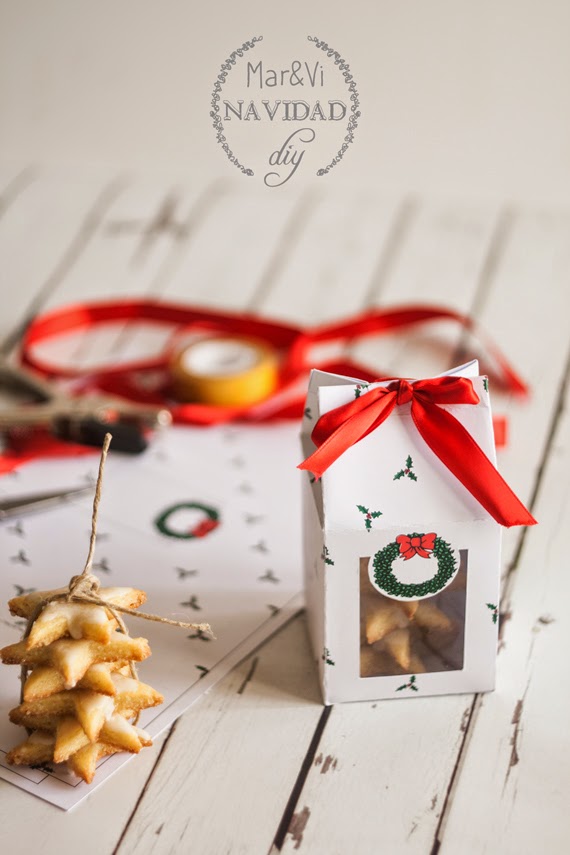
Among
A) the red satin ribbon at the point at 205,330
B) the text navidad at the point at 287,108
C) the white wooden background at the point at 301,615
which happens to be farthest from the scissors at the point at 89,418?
the text navidad at the point at 287,108

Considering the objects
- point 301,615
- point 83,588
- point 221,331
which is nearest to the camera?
point 83,588

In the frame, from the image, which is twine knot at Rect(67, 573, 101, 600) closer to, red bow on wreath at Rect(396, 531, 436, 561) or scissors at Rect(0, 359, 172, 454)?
red bow on wreath at Rect(396, 531, 436, 561)

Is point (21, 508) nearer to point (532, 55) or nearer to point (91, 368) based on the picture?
point (91, 368)

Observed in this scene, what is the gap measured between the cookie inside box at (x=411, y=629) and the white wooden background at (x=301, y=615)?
0.04m

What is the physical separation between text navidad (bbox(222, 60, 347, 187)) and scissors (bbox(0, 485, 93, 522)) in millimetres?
357

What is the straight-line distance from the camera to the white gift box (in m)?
0.78

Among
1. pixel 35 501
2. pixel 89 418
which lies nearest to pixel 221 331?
pixel 89 418

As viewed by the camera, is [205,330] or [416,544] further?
[205,330]

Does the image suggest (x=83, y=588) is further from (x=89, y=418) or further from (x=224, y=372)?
(x=224, y=372)

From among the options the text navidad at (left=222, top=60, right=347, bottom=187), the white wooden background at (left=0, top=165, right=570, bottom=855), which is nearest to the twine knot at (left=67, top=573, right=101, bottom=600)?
the white wooden background at (left=0, top=165, right=570, bottom=855)

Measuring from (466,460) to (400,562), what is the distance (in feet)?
0.28

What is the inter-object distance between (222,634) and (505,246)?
812 mm

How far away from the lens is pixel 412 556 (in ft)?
2.60

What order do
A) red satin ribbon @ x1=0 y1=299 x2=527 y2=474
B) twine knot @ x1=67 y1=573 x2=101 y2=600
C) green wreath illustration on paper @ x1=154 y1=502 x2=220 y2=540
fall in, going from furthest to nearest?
red satin ribbon @ x1=0 y1=299 x2=527 y2=474 < green wreath illustration on paper @ x1=154 y1=502 x2=220 y2=540 < twine knot @ x1=67 y1=573 x2=101 y2=600
